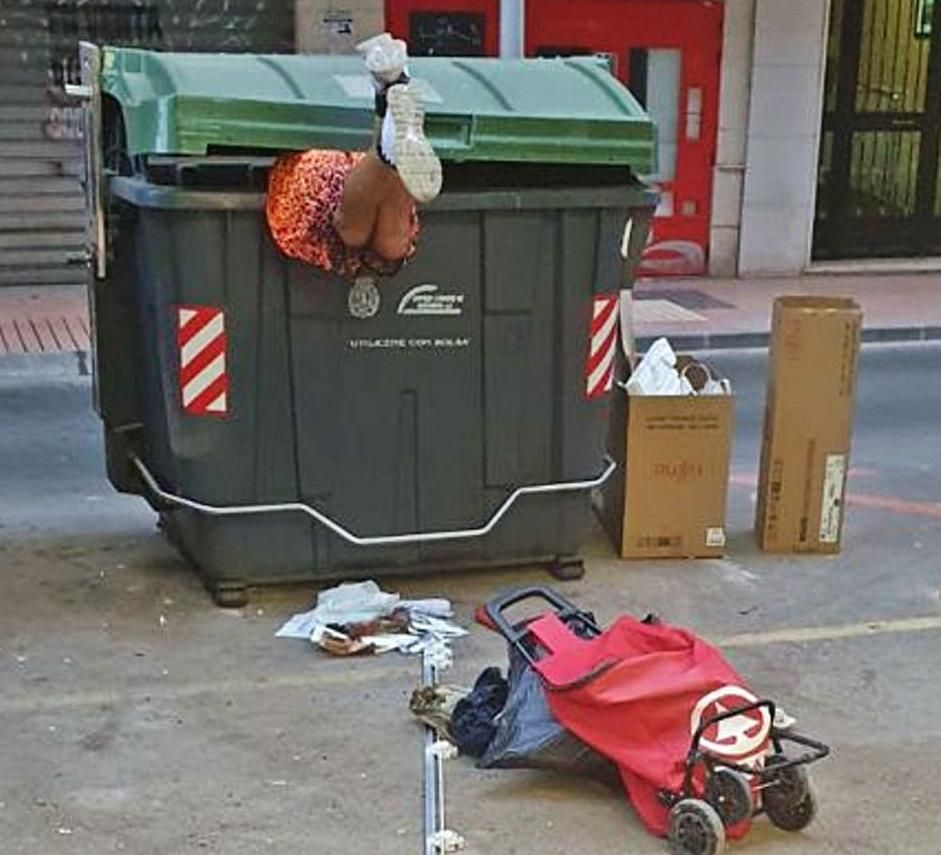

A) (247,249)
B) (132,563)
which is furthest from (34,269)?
(247,249)

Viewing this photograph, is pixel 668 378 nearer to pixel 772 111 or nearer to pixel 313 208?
pixel 313 208

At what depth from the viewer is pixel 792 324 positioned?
18.7 ft

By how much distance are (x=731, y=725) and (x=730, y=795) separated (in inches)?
6.6

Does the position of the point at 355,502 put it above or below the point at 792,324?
below

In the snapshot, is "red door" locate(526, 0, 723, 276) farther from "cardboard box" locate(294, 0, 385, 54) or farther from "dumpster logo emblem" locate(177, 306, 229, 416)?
"dumpster logo emblem" locate(177, 306, 229, 416)

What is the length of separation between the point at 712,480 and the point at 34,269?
7214 millimetres

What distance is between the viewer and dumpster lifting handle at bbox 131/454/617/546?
5.14 meters

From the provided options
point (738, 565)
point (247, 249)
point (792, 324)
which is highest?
point (247, 249)

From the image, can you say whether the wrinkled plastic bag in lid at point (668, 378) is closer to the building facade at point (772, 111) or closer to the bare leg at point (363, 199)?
the bare leg at point (363, 199)

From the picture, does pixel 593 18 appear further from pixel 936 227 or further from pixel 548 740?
pixel 548 740

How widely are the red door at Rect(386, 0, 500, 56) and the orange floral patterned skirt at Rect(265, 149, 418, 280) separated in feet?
23.1

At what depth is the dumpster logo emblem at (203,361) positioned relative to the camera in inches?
195

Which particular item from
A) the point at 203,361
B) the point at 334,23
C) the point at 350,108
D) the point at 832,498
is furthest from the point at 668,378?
the point at 334,23

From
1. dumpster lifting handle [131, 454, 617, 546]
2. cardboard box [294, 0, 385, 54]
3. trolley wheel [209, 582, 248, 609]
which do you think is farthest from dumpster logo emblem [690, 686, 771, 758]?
cardboard box [294, 0, 385, 54]
